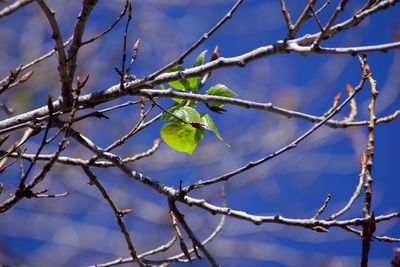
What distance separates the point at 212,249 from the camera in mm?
7078

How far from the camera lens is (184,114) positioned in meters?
2.08

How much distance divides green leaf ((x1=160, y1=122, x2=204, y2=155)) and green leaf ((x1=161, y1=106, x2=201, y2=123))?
28 mm

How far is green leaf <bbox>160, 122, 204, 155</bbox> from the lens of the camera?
2094 millimetres

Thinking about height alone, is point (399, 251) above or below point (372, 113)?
below

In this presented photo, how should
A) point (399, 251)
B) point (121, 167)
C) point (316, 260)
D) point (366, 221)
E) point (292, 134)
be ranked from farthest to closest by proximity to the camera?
point (316, 260) → point (292, 134) → point (121, 167) → point (399, 251) → point (366, 221)

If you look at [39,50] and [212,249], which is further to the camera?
[212,249]

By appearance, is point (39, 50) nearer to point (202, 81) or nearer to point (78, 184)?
point (78, 184)

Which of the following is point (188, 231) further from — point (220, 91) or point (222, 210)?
point (220, 91)

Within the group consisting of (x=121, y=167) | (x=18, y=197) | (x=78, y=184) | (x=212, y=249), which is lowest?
(x=18, y=197)

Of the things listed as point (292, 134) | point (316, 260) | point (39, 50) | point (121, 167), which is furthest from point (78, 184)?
point (121, 167)

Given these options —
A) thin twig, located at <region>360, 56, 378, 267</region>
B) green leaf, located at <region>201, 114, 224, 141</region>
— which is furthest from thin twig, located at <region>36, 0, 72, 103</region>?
thin twig, located at <region>360, 56, 378, 267</region>

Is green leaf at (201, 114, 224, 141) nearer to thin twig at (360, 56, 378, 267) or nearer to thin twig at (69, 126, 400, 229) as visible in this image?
thin twig at (69, 126, 400, 229)

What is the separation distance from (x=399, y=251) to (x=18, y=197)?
4.31 ft

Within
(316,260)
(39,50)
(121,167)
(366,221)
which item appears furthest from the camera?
(316,260)
